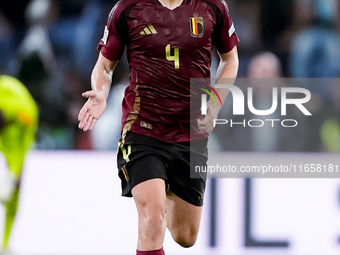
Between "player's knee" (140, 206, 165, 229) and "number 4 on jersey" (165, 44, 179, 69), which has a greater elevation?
"number 4 on jersey" (165, 44, 179, 69)

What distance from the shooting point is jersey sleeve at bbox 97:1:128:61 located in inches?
133

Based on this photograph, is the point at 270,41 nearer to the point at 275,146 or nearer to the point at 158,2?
the point at 275,146

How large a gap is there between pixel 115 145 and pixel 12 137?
998 millimetres

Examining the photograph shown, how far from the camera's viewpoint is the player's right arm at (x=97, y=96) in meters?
3.07

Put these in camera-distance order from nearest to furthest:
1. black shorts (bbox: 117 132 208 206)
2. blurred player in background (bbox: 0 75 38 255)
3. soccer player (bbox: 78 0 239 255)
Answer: black shorts (bbox: 117 132 208 206), soccer player (bbox: 78 0 239 255), blurred player in background (bbox: 0 75 38 255)

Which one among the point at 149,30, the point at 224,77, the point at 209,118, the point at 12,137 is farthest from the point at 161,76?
the point at 12,137

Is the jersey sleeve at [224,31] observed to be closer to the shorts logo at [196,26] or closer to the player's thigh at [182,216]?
the shorts logo at [196,26]

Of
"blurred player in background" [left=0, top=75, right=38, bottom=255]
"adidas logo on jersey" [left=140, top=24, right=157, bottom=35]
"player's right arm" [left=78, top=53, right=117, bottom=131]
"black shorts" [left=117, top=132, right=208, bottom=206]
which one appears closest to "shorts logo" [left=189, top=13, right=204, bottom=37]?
"adidas logo on jersey" [left=140, top=24, right=157, bottom=35]

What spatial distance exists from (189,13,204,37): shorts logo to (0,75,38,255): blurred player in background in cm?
235

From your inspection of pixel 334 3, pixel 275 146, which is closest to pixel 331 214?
pixel 275 146

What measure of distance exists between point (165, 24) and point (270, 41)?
10.9 feet

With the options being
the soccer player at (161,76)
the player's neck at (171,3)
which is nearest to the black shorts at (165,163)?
the soccer player at (161,76)

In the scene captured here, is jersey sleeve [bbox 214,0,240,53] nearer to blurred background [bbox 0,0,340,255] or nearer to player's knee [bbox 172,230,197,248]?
player's knee [bbox 172,230,197,248]

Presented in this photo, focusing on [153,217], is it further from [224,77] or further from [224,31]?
[224,31]
